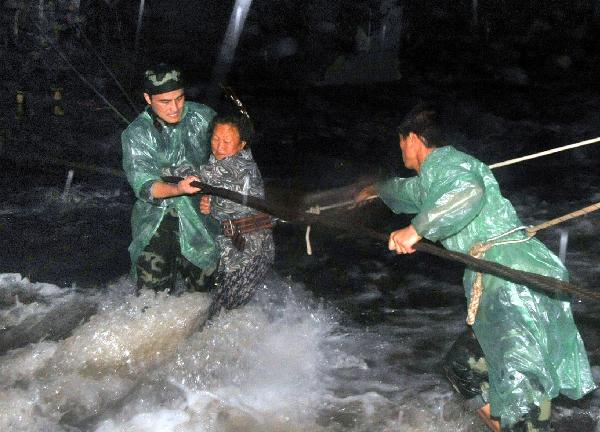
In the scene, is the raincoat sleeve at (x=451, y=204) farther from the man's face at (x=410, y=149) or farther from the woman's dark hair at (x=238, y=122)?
the woman's dark hair at (x=238, y=122)

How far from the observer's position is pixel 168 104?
4820mm

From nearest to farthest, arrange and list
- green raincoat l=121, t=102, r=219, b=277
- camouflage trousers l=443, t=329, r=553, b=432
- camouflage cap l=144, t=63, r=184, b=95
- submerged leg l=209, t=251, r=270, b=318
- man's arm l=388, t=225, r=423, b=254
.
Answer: man's arm l=388, t=225, r=423, b=254
camouflage trousers l=443, t=329, r=553, b=432
camouflage cap l=144, t=63, r=184, b=95
green raincoat l=121, t=102, r=219, b=277
submerged leg l=209, t=251, r=270, b=318

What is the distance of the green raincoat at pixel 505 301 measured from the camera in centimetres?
358

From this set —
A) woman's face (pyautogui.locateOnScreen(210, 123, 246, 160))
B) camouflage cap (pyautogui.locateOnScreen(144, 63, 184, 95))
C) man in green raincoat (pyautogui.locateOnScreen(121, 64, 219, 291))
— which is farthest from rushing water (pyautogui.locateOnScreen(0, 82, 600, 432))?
camouflage cap (pyautogui.locateOnScreen(144, 63, 184, 95))

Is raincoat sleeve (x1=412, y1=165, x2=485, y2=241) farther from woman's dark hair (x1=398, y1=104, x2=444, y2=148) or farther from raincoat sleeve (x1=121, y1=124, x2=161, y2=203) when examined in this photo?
raincoat sleeve (x1=121, y1=124, x2=161, y2=203)

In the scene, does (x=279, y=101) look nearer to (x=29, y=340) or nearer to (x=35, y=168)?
(x=35, y=168)

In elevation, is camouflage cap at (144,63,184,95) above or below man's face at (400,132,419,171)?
above

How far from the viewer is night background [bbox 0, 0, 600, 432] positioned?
5.21 meters

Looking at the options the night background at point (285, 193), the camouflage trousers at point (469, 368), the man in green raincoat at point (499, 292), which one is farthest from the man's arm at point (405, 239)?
the night background at point (285, 193)

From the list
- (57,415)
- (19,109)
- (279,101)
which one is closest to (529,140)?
(279,101)

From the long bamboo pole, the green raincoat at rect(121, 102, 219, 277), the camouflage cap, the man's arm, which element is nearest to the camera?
the long bamboo pole

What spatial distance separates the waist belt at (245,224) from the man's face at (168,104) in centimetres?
78

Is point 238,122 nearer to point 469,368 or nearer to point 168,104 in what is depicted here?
point 168,104

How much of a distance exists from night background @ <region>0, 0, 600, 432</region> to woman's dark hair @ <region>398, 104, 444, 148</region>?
1060mm
